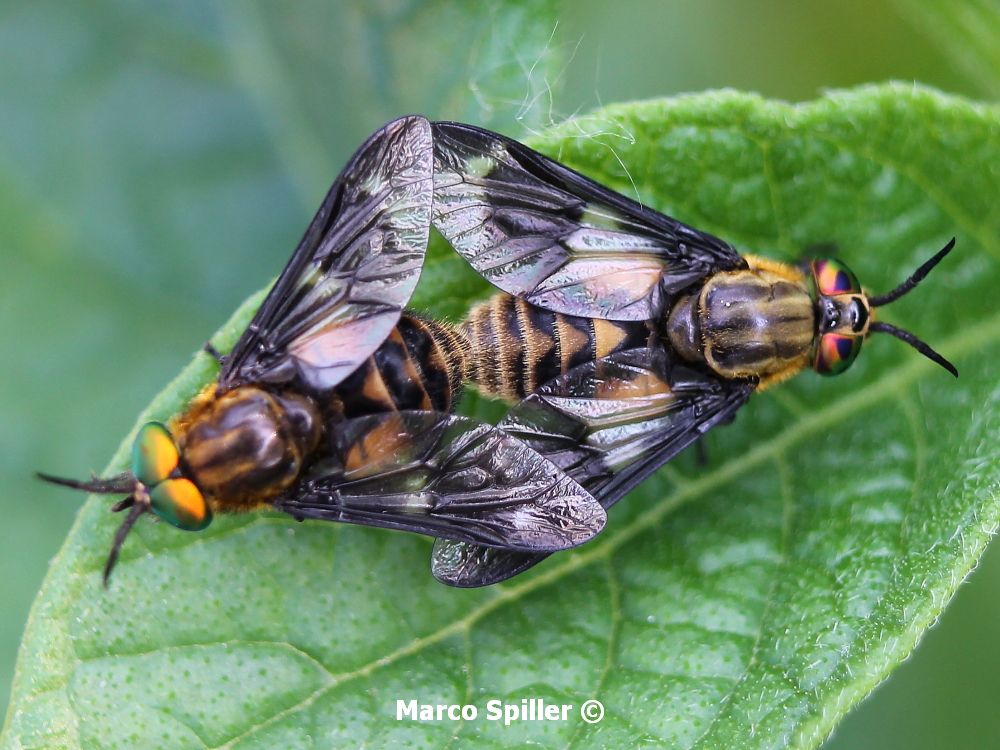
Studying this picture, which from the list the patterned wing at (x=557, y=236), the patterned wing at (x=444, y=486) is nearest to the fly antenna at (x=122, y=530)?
the patterned wing at (x=444, y=486)

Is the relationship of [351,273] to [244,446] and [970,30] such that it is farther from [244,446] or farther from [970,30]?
[970,30]

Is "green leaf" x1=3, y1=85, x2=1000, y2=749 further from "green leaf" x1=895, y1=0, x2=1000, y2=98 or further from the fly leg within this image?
"green leaf" x1=895, y1=0, x2=1000, y2=98

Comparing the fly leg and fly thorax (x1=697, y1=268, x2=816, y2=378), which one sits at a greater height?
fly thorax (x1=697, y1=268, x2=816, y2=378)

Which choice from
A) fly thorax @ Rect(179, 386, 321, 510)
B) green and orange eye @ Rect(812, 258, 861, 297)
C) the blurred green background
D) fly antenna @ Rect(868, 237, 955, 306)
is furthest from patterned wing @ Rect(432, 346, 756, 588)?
the blurred green background

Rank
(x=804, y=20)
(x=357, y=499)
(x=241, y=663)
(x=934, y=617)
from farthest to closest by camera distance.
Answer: (x=804, y=20) → (x=357, y=499) → (x=241, y=663) → (x=934, y=617)

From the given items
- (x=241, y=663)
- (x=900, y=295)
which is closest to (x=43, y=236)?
(x=241, y=663)

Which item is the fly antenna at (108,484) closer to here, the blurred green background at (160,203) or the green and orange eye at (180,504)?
the green and orange eye at (180,504)

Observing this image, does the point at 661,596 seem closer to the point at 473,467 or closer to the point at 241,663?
the point at 473,467
